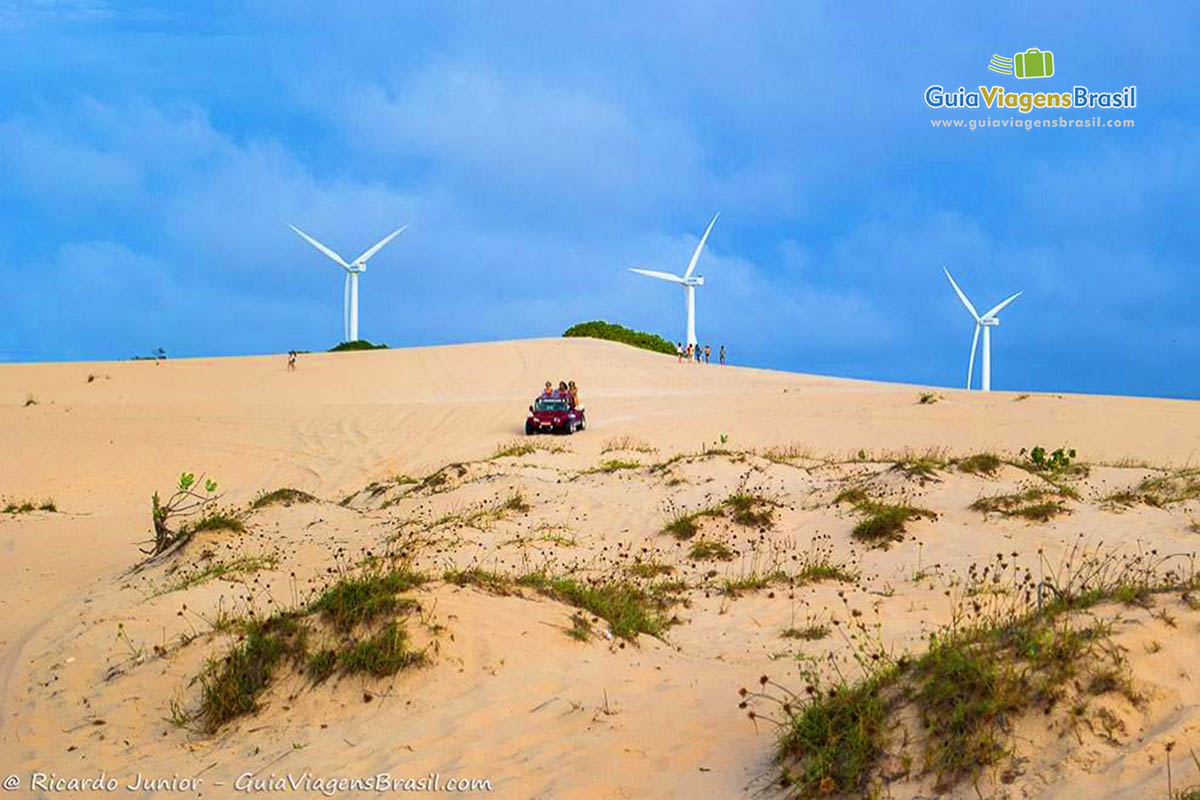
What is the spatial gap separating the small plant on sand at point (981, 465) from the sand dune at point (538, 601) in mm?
209

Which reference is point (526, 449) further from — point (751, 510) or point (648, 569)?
point (648, 569)

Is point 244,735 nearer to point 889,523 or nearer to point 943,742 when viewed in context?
point 943,742

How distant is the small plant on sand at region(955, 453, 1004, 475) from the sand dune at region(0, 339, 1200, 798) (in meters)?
0.21

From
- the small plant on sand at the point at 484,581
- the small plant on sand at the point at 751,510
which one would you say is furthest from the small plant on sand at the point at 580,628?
the small plant on sand at the point at 751,510

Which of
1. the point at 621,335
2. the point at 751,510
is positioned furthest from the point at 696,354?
the point at 751,510

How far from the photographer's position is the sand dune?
19.7 feet

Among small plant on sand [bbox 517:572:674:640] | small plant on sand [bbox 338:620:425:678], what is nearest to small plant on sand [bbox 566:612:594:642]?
small plant on sand [bbox 517:572:674:640]

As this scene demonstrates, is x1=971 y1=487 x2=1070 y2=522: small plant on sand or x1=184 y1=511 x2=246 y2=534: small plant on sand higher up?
x1=971 y1=487 x2=1070 y2=522: small plant on sand

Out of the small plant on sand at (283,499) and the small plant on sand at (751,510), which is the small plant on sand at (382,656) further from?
the small plant on sand at (283,499)

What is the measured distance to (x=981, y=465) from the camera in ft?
56.0

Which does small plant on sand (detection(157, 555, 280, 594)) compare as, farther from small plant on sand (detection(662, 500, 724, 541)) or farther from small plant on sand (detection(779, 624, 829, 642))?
small plant on sand (detection(779, 624, 829, 642))

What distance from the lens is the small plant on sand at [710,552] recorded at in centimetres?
1335

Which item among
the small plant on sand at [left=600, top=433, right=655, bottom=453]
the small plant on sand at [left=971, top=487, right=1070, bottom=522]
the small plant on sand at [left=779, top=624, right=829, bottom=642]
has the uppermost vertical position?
the small plant on sand at [left=600, top=433, right=655, bottom=453]

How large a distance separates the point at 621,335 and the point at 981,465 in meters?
61.8
